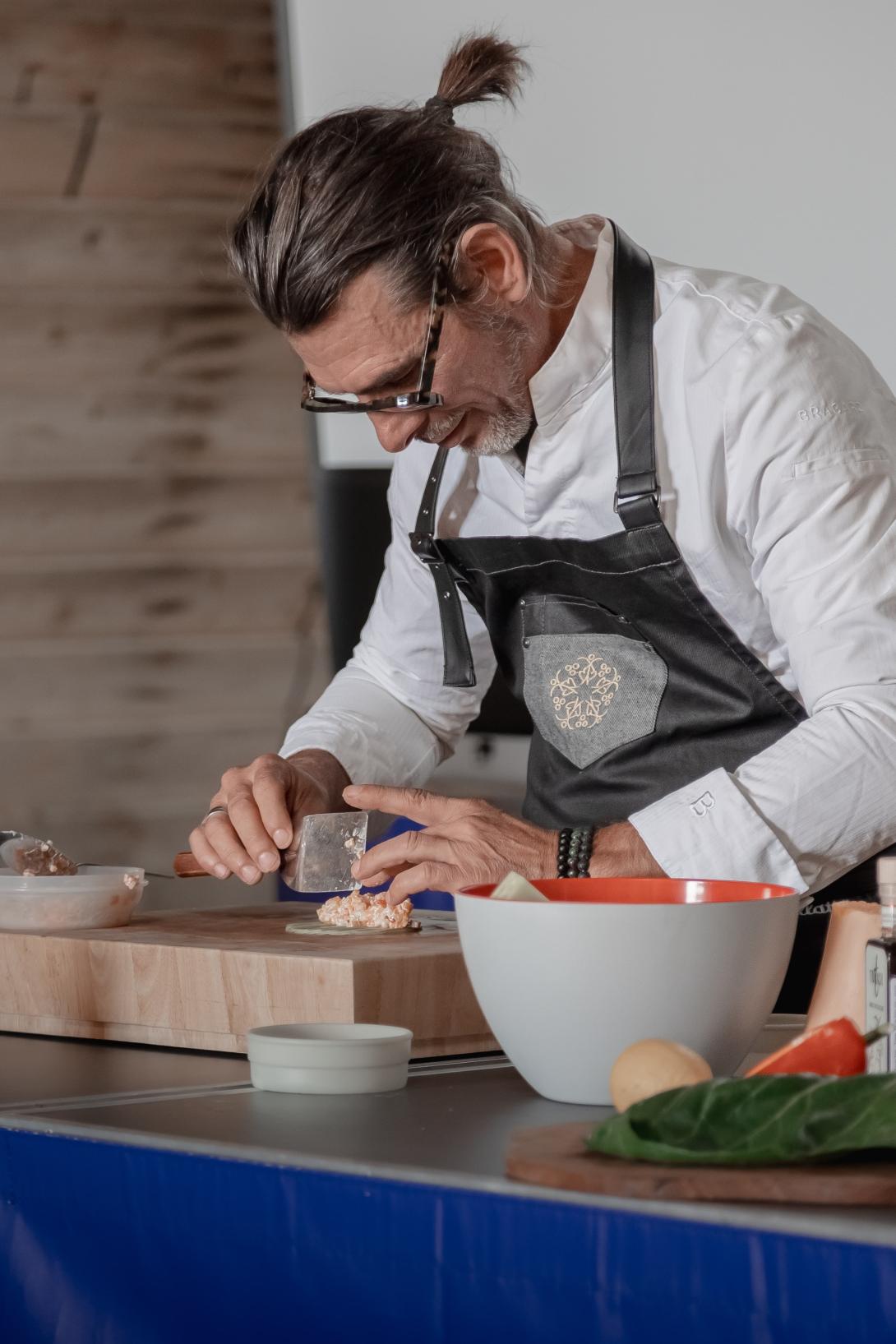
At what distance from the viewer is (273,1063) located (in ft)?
3.68

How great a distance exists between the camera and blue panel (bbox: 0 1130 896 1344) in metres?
0.77

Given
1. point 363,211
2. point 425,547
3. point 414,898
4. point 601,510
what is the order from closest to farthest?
point 363,211, point 601,510, point 425,547, point 414,898

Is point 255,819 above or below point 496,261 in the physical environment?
below

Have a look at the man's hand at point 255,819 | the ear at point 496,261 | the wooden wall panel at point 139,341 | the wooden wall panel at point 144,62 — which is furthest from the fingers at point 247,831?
the wooden wall panel at point 144,62

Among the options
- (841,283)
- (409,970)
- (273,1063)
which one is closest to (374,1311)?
(273,1063)

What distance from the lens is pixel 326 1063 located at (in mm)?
1111

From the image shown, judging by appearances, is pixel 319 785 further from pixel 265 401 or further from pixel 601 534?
pixel 265 401

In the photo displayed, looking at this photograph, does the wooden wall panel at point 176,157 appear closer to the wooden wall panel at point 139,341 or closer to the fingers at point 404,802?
the wooden wall panel at point 139,341

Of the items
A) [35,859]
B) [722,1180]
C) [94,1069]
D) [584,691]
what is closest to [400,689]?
[584,691]

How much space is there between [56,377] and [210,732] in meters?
0.72

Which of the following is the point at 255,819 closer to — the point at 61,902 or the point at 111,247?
the point at 61,902

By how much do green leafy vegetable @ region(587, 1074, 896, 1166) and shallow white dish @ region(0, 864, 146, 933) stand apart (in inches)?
31.0

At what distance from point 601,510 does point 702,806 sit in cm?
45

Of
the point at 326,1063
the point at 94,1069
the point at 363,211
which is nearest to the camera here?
the point at 326,1063
